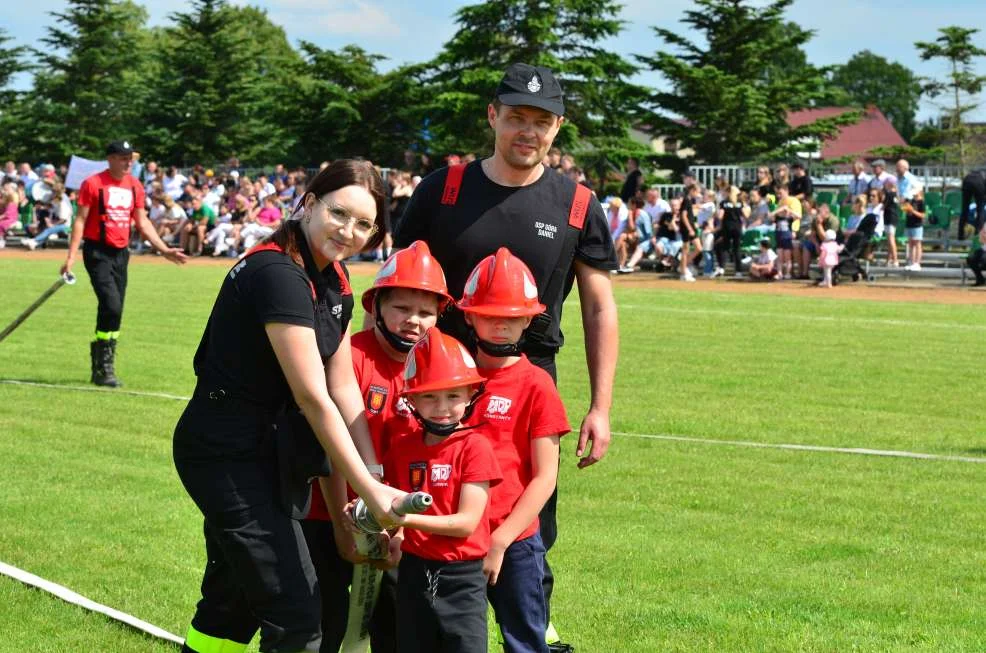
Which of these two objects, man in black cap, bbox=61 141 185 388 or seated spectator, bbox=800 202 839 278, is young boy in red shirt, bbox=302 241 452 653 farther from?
seated spectator, bbox=800 202 839 278

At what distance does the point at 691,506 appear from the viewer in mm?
8508

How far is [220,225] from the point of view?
3822cm

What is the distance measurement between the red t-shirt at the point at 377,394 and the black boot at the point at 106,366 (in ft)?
28.9

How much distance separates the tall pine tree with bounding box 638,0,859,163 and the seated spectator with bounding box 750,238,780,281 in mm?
20753

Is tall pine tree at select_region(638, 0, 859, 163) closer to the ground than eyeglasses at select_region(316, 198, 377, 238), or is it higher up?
higher up

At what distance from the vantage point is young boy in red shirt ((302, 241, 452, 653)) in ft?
15.5

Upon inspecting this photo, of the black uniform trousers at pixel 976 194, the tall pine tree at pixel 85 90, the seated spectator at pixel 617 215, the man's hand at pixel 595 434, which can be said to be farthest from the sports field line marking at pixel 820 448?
the tall pine tree at pixel 85 90

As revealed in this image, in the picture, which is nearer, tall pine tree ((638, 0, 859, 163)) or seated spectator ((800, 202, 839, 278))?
seated spectator ((800, 202, 839, 278))

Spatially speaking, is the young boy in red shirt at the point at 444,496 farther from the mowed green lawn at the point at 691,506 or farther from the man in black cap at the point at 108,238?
the man in black cap at the point at 108,238

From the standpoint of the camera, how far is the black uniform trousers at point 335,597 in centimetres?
500

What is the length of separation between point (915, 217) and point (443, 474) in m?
25.4

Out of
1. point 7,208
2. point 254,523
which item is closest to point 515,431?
point 254,523

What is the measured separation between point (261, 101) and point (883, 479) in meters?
55.6

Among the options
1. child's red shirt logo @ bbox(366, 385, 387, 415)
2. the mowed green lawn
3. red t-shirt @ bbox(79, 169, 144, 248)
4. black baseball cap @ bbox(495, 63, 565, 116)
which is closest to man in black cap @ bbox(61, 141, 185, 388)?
red t-shirt @ bbox(79, 169, 144, 248)
